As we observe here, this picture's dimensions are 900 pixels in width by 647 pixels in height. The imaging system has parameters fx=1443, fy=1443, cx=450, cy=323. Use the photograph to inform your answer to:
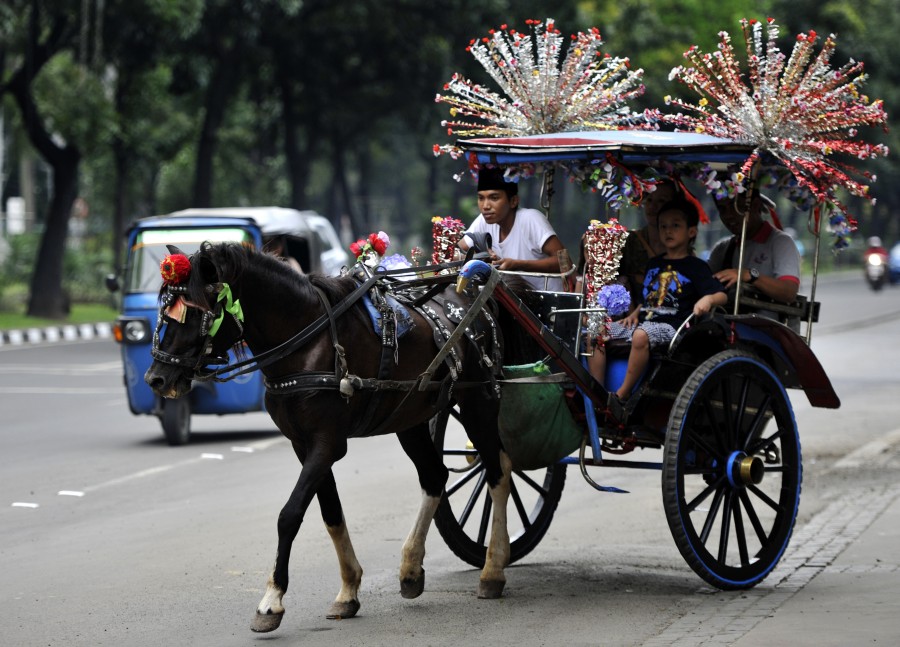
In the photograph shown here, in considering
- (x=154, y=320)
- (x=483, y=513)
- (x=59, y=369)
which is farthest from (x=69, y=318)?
(x=483, y=513)

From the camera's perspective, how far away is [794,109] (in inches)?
293

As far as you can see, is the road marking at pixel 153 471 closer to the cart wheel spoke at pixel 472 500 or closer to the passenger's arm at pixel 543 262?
the cart wheel spoke at pixel 472 500

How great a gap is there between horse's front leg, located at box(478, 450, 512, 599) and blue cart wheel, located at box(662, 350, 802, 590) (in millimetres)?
836

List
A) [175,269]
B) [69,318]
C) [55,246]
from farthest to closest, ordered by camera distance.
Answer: [69,318], [55,246], [175,269]

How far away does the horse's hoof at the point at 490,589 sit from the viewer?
710cm

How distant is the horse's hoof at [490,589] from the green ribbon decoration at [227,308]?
1.86m

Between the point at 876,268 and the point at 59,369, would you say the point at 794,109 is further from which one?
the point at 876,268

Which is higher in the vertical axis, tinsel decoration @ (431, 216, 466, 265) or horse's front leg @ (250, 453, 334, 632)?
tinsel decoration @ (431, 216, 466, 265)

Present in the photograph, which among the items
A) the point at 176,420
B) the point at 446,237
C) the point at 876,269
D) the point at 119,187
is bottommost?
the point at 876,269

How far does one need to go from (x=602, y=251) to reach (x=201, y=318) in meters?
2.18

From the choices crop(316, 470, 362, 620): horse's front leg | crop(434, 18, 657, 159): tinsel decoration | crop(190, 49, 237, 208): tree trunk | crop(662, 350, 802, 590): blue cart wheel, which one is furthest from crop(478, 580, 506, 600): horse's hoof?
crop(190, 49, 237, 208): tree trunk

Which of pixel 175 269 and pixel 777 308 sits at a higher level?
pixel 175 269

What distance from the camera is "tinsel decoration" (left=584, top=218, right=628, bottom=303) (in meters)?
7.27

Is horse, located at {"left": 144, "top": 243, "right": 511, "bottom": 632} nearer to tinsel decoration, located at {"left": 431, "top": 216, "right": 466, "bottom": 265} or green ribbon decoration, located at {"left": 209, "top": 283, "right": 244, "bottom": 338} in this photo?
green ribbon decoration, located at {"left": 209, "top": 283, "right": 244, "bottom": 338}
